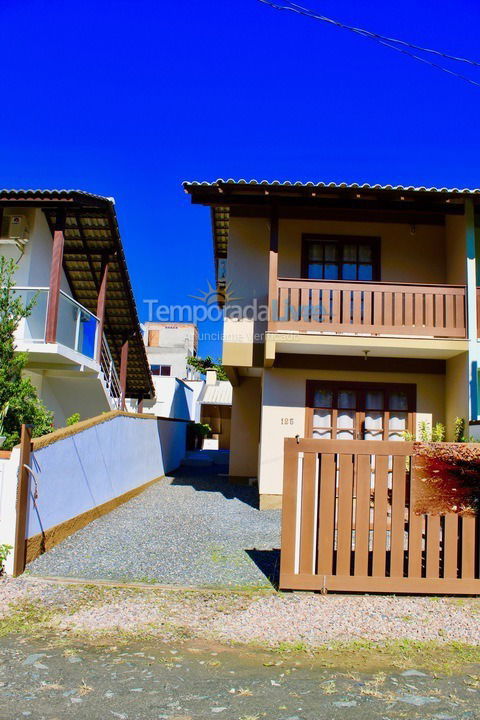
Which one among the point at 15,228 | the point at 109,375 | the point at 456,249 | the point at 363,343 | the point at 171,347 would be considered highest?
the point at 171,347

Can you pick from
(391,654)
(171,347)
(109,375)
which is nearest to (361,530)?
(391,654)

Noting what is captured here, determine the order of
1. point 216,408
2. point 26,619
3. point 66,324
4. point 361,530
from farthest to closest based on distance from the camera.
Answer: point 216,408 → point 66,324 → point 361,530 → point 26,619

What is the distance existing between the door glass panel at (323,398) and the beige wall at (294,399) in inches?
12.0

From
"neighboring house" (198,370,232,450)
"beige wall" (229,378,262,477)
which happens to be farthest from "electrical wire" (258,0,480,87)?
"neighboring house" (198,370,232,450)

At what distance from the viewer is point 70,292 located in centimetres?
1708

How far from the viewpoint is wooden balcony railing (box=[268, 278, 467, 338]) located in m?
11.5

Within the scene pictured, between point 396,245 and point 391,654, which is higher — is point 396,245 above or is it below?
above

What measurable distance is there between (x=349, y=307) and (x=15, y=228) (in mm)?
8198

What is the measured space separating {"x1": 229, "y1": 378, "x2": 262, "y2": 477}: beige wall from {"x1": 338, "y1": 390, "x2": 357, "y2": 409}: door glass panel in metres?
3.33

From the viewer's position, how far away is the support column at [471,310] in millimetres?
11320

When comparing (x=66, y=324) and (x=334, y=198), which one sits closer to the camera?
(x=334, y=198)

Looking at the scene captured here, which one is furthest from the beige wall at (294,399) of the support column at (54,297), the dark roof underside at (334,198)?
the support column at (54,297)

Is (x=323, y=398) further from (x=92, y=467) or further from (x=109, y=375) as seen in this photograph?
(x=109, y=375)

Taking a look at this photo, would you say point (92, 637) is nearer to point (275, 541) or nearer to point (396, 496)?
point (396, 496)
